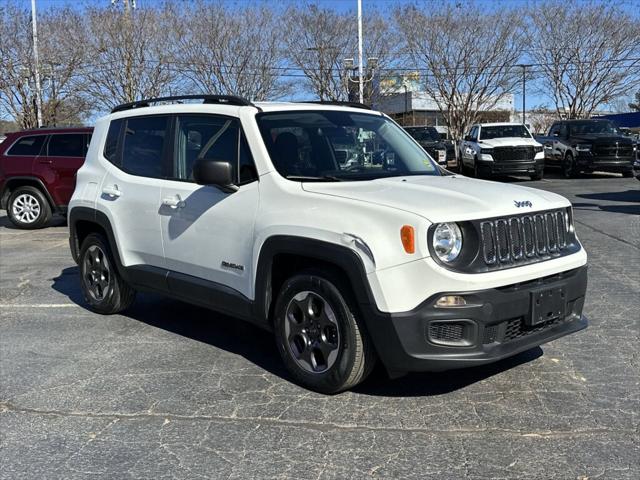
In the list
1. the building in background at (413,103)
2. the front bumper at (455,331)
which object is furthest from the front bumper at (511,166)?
the front bumper at (455,331)

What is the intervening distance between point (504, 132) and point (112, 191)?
17510mm

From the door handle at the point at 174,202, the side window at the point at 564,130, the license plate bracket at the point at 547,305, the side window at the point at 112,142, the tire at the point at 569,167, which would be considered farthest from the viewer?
the side window at the point at 564,130

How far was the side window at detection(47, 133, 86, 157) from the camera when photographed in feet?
41.1

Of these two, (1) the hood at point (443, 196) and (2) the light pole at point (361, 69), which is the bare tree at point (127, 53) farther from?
(1) the hood at point (443, 196)

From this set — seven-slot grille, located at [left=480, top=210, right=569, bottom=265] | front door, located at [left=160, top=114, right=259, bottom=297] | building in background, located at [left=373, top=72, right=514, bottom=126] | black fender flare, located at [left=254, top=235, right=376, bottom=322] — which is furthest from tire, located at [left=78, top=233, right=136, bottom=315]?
building in background, located at [left=373, top=72, right=514, bottom=126]

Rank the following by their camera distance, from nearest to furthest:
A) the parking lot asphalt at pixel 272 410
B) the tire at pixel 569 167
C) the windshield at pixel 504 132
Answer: the parking lot asphalt at pixel 272 410 < the windshield at pixel 504 132 < the tire at pixel 569 167

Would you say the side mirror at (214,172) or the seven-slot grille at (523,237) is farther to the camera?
the side mirror at (214,172)

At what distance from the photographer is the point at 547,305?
3885 millimetres

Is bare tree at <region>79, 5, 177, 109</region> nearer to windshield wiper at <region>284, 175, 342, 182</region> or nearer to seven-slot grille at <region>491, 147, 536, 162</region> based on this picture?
seven-slot grille at <region>491, 147, 536, 162</region>

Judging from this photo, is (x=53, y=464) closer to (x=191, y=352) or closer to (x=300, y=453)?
(x=300, y=453)

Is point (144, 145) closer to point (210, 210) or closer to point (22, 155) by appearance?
point (210, 210)

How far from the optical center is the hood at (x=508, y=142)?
19984 millimetres

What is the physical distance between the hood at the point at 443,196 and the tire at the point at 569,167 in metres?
18.2

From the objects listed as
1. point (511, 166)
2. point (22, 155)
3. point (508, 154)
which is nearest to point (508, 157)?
point (508, 154)
